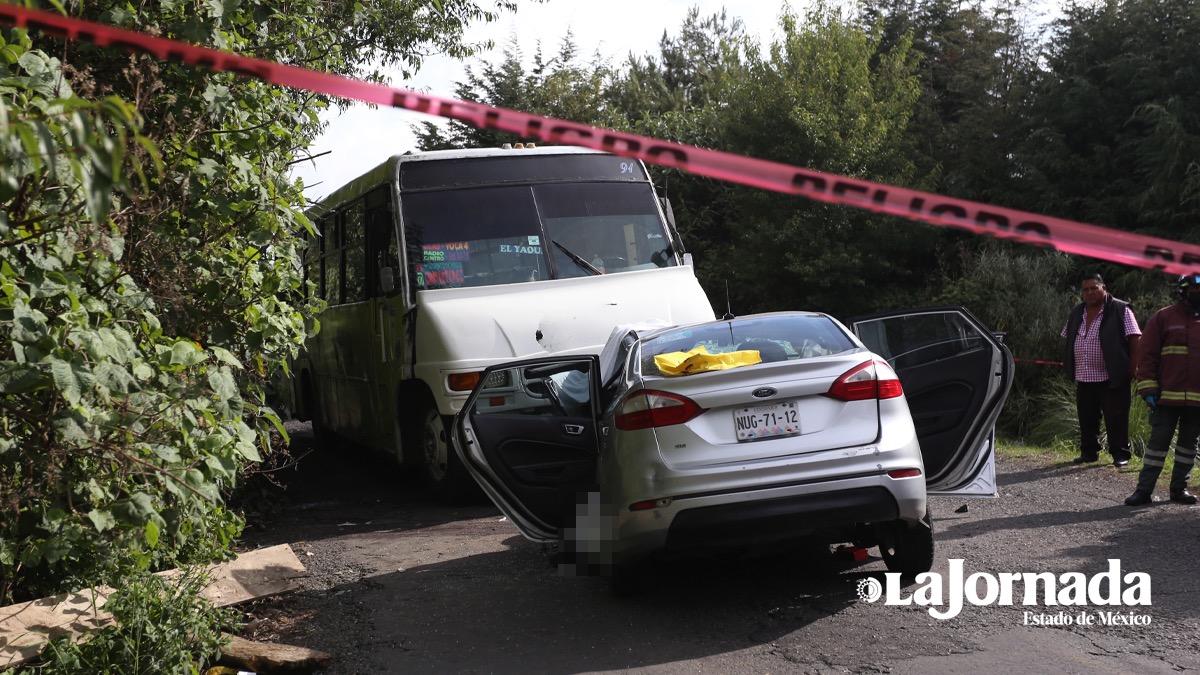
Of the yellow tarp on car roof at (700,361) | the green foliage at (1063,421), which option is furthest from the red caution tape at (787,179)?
the green foliage at (1063,421)

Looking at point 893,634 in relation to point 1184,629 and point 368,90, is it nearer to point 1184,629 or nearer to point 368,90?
point 1184,629

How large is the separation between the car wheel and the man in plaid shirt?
536 centimetres

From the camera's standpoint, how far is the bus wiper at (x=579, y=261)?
10242 mm

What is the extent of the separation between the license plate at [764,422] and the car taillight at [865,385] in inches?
9.6

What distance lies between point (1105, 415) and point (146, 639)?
9.05 m

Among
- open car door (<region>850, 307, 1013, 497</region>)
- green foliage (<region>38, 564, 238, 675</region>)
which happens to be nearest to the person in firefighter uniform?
open car door (<region>850, 307, 1013, 497</region>)

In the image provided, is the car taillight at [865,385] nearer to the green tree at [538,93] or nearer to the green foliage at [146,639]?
the green foliage at [146,639]

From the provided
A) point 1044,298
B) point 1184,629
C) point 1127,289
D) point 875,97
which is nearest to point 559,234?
point 1184,629

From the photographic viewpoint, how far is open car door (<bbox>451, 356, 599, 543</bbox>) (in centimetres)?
660

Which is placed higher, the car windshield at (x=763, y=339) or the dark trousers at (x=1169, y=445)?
the car windshield at (x=763, y=339)

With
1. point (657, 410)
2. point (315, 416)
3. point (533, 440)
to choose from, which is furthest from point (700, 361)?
point (315, 416)

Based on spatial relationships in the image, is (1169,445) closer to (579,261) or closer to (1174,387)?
(1174,387)

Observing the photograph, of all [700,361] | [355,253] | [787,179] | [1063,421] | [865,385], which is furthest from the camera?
[1063,421]

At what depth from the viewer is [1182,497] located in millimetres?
8625
